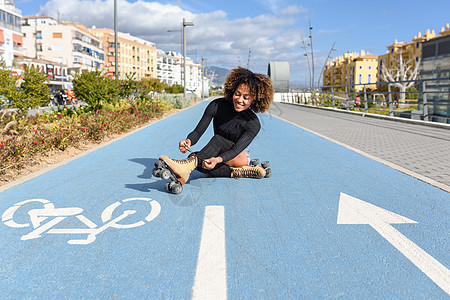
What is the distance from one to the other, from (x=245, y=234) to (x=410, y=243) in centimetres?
131

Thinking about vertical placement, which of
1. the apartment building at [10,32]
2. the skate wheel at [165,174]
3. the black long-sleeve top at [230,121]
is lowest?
the skate wheel at [165,174]

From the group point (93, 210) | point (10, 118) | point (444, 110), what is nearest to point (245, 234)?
point (93, 210)

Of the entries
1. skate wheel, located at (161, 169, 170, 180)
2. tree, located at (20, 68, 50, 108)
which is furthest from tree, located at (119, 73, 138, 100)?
skate wheel, located at (161, 169, 170, 180)

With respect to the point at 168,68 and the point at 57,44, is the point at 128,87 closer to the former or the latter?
the point at 57,44

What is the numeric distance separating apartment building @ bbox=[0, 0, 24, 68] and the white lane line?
5887 centimetres

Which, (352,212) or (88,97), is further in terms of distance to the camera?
(88,97)

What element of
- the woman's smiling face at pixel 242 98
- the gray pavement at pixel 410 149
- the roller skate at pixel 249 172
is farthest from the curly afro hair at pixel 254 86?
the gray pavement at pixel 410 149

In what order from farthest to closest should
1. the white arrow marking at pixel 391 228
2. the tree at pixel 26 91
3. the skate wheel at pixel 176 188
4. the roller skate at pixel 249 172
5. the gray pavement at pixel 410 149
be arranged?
1. the tree at pixel 26 91
2. the gray pavement at pixel 410 149
3. the roller skate at pixel 249 172
4. the skate wheel at pixel 176 188
5. the white arrow marking at pixel 391 228

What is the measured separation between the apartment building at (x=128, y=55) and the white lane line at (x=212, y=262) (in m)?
103

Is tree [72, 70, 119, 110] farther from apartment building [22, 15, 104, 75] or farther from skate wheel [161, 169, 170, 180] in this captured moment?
apartment building [22, 15, 104, 75]

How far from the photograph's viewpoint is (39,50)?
84.1 metres

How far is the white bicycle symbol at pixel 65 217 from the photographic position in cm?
354

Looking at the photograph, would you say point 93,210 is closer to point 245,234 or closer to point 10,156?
point 245,234

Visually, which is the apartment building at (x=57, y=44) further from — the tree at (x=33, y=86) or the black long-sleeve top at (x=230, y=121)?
the black long-sleeve top at (x=230, y=121)
